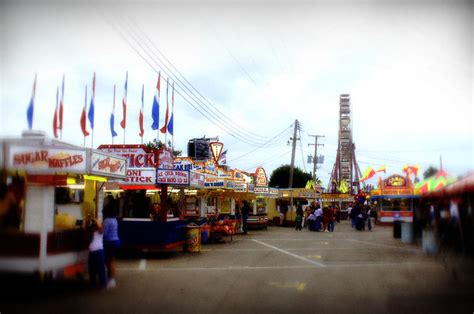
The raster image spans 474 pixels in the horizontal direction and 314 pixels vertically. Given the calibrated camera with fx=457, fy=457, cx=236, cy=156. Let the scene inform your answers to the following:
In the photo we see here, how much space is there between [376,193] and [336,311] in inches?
186

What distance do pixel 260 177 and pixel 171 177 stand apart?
16711 mm

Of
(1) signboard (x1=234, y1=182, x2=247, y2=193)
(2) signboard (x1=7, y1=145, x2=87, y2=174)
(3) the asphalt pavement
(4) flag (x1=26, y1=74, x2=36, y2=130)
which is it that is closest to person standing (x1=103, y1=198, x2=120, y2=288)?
(3) the asphalt pavement

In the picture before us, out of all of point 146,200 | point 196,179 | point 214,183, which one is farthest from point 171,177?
point 214,183

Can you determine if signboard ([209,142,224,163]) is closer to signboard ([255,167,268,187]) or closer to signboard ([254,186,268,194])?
signboard ([255,167,268,187])

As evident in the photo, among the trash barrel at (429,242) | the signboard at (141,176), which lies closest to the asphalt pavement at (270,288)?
the trash barrel at (429,242)

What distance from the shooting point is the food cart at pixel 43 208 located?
8172mm

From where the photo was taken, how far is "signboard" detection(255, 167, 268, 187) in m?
31.5

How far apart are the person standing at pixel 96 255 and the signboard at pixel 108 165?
1.71 m

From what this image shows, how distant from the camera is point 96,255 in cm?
935

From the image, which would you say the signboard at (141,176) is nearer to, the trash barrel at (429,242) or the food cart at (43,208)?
the food cart at (43,208)

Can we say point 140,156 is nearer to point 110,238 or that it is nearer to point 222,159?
point 110,238

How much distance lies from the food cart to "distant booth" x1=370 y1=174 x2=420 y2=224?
22.6 feet

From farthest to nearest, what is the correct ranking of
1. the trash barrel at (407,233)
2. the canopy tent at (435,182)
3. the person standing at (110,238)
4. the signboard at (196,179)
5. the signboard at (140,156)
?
the signboard at (196,179) → the signboard at (140,156) → the trash barrel at (407,233) → the person standing at (110,238) → the canopy tent at (435,182)

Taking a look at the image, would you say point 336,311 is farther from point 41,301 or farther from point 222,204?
point 222,204
